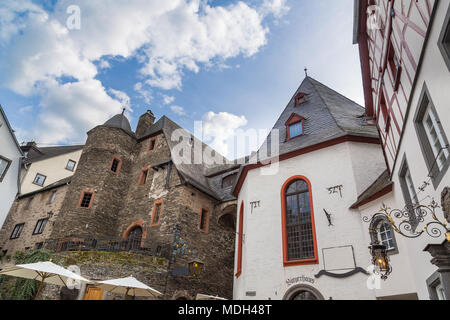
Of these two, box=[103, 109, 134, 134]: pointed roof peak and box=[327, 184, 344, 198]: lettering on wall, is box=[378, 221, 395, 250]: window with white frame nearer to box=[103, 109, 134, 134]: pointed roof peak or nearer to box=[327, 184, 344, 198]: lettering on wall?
box=[327, 184, 344, 198]: lettering on wall

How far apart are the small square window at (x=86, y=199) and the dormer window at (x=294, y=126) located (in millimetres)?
11563

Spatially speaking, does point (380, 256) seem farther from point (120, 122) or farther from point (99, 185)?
point (120, 122)

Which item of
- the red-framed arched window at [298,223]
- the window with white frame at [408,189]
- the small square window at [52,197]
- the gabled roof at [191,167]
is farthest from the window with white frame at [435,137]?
the small square window at [52,197]

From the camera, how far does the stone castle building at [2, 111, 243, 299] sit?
45.1ft

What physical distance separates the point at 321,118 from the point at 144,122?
46.4 ft

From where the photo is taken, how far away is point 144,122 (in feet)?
74.0

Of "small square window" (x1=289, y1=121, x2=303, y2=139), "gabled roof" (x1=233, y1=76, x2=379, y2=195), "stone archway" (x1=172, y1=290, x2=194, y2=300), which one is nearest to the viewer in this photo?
"gabled roof" (x1=233, y1=76, x2=379, y2=195)

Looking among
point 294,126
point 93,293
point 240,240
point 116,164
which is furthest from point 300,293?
point 116,164

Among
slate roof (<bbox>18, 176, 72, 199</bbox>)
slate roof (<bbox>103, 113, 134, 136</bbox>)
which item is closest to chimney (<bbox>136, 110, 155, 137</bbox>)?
slate roof (<bbox>103, 113, 134, 136</bbox>)

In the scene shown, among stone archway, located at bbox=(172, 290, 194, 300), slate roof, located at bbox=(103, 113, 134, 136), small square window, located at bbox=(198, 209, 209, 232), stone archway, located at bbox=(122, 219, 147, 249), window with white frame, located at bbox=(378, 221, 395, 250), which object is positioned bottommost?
stone archway, located at bbox=(172, 290, 194, 300)

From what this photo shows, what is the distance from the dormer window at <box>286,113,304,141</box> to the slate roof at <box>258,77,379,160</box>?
7.5 inches
